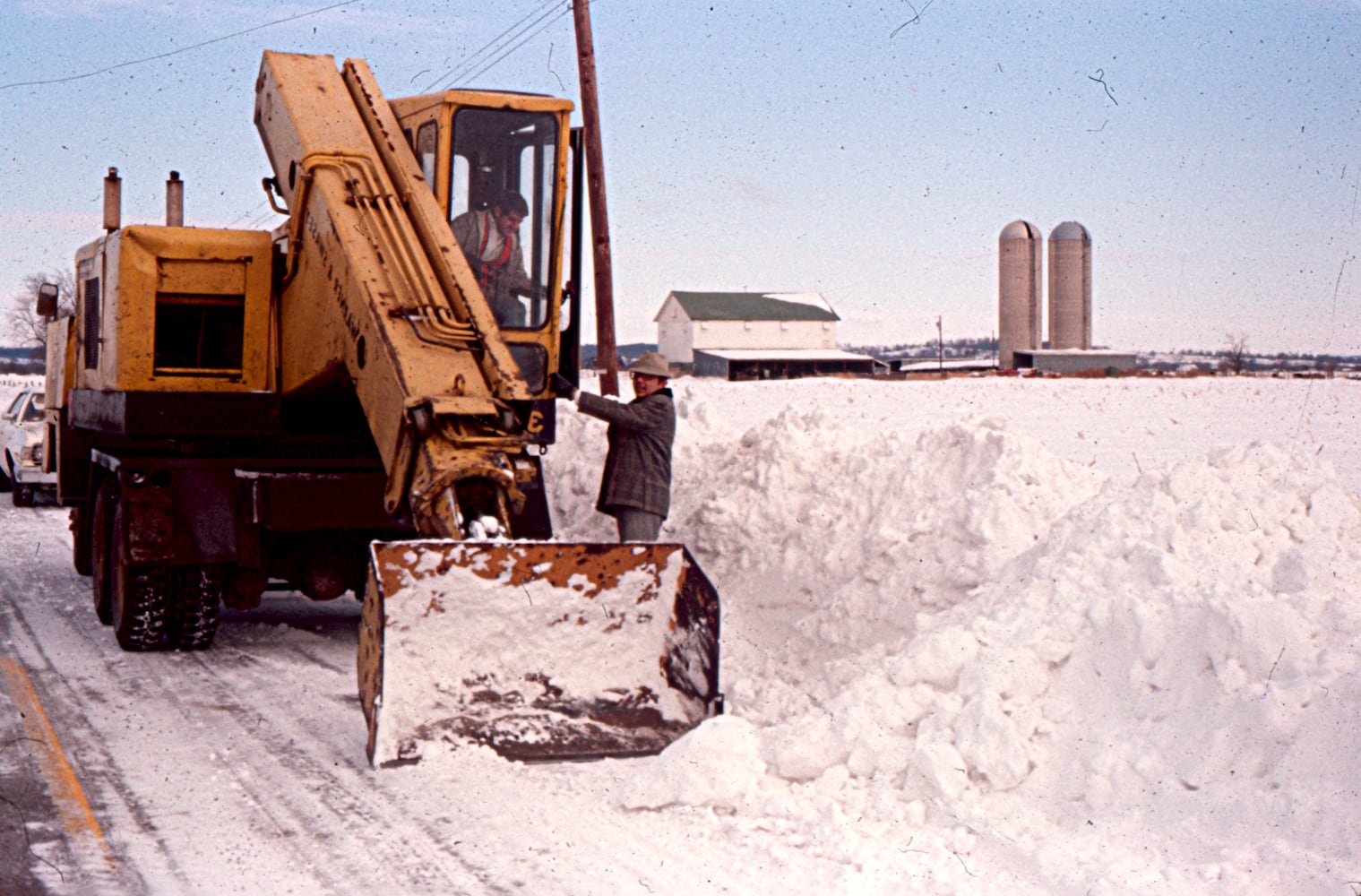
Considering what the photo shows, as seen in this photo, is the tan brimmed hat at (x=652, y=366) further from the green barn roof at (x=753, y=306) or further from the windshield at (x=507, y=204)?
the green barn roof at (x=753, y=306)

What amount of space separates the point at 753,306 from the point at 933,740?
7265 cm

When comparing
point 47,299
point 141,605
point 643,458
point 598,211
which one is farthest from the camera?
point 598,211

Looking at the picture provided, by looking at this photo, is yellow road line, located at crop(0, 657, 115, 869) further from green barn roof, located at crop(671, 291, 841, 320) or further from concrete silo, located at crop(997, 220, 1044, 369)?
green barn roof, located at crop(671, 291, 841, 320)

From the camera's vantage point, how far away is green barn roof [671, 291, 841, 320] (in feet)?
250

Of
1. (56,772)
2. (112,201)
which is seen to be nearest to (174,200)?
(112,201)

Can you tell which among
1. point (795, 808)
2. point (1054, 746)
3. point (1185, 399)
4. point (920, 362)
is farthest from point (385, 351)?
point (920, 362)

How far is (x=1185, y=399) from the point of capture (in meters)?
28.9

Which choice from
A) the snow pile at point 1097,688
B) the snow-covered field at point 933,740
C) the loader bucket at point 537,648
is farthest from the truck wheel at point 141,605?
the snow pile at point 1097,688

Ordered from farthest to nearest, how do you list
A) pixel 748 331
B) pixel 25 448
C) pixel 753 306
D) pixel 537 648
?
pixel 753 306 → pixel 748 331 → pixel 25 448 → pixel 537 648

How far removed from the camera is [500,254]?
8695mm

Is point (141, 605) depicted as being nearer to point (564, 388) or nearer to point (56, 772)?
point (56, 772)

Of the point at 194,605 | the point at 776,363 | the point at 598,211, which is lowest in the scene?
the point at 194,605

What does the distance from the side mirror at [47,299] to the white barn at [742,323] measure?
6368 cm

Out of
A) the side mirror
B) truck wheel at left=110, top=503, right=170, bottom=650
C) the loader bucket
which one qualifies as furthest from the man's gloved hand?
the side mirror
